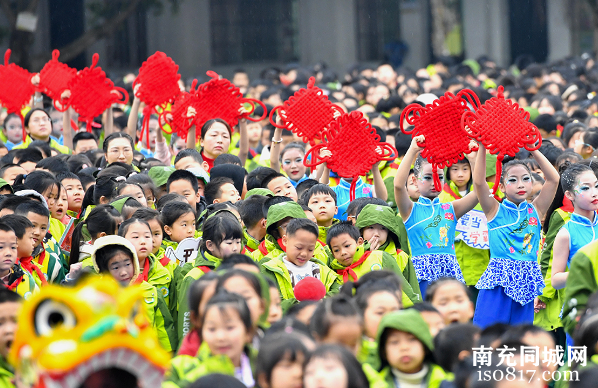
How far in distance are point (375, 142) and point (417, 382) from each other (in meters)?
2.40

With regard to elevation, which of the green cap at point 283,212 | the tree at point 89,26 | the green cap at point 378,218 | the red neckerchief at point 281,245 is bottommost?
the red neckerchief at point 281,245

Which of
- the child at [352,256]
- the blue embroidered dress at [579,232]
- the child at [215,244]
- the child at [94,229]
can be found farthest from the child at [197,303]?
the blue embroidered dress at [579,232]

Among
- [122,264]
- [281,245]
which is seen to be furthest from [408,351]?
[281,245]

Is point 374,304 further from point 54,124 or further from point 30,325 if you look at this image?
point 54,124

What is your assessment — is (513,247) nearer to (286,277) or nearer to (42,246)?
(286,277)

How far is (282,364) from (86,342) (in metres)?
0.74

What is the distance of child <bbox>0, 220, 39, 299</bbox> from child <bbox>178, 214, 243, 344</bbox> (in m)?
0.71

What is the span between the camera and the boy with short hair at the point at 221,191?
5422mm

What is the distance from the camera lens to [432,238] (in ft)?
16.5

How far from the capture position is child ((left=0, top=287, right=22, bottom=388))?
3170 mm

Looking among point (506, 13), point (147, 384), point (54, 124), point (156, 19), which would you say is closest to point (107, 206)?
point (147, 384)

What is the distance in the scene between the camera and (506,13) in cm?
2002

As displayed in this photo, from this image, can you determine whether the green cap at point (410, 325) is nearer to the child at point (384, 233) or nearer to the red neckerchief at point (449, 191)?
the child at point (384, 233)

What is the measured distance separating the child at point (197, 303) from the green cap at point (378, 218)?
63.4 inches
